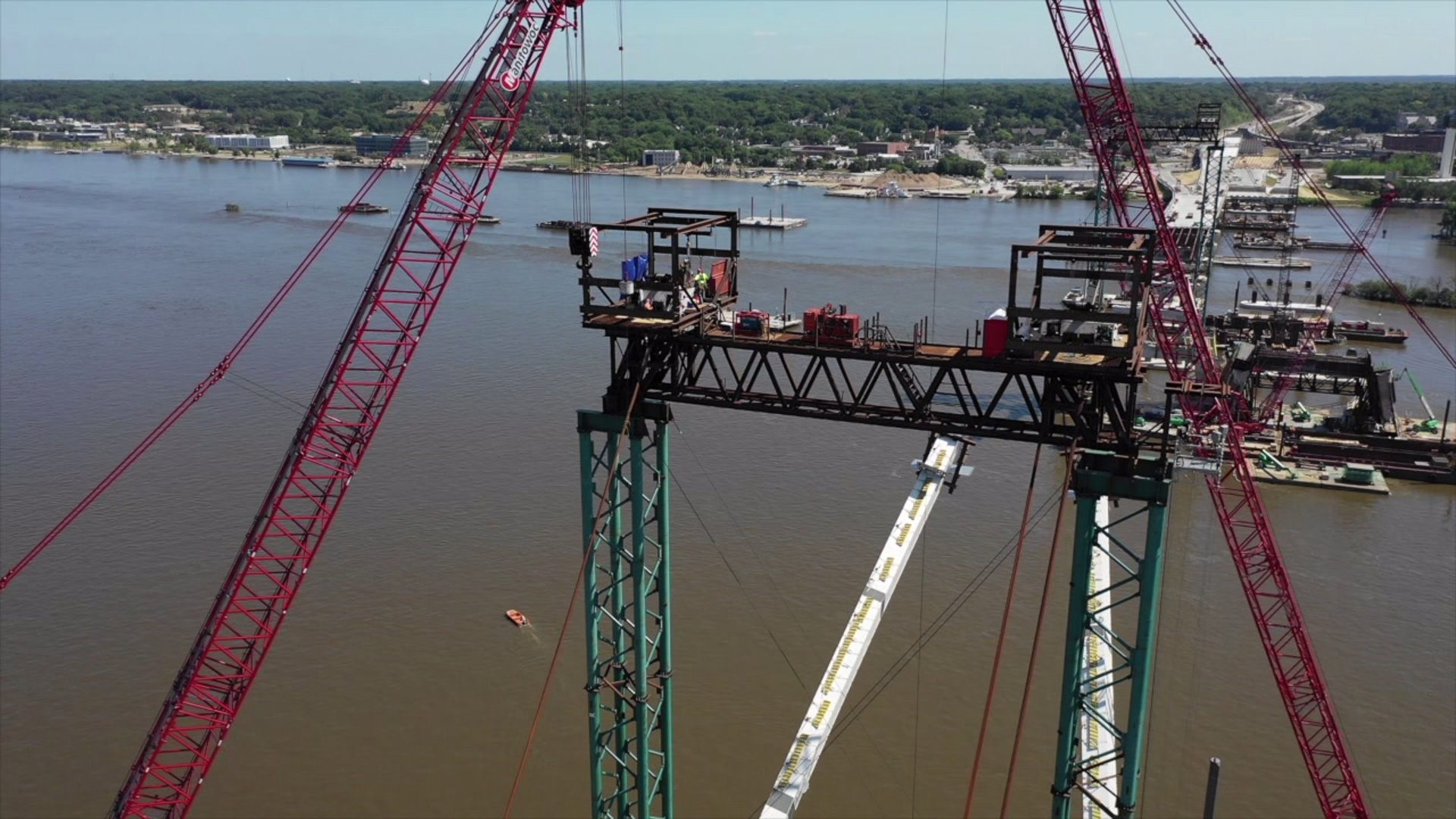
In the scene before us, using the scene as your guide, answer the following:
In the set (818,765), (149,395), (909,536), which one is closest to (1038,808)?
(818,765)

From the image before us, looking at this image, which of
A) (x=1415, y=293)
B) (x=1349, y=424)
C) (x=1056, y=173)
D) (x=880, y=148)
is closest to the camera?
(x=1349, y=424)

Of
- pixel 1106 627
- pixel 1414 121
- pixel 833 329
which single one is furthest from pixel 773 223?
pixel 1414 121

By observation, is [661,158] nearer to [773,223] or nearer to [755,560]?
[773,223]

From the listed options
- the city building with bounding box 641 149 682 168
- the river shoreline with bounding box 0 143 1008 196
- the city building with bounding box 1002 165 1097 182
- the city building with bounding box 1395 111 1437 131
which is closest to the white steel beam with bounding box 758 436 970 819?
the river shoreline with bounding box 0 143 1008 196

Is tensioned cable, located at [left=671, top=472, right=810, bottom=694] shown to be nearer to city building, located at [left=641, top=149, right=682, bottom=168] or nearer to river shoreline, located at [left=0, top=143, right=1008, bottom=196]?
river shoreline, located at [left=0, top=143, right=1008, bottom=196]

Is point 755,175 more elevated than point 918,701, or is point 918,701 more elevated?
point 755,175

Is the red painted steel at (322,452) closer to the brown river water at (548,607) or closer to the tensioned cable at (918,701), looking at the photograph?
the brown river water at (548,607)

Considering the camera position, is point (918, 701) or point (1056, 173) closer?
point (918, 701)

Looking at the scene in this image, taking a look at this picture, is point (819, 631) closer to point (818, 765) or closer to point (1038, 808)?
point (818, 765)
